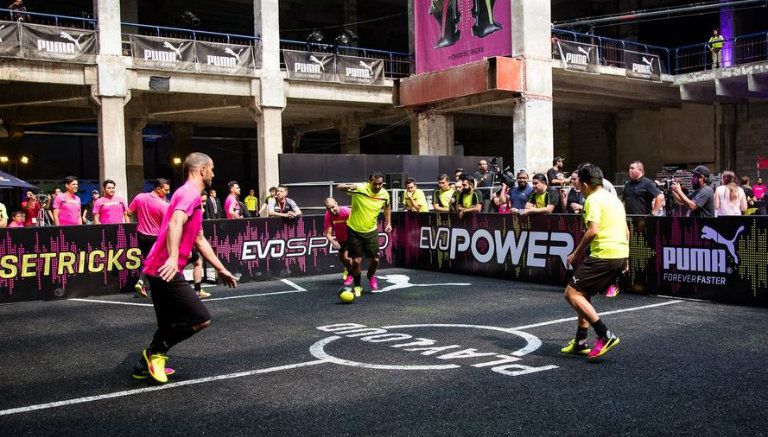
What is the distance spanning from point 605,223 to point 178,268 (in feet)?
14.0

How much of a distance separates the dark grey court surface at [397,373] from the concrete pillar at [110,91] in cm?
1297

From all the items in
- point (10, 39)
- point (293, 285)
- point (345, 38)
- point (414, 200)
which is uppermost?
point (345, 38)

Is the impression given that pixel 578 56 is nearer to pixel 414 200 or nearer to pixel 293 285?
pixel 414 200

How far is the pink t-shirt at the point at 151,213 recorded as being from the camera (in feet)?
39.3

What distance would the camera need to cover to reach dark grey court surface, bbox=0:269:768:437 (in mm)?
5422

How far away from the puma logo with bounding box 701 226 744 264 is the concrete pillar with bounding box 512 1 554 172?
13.4 m

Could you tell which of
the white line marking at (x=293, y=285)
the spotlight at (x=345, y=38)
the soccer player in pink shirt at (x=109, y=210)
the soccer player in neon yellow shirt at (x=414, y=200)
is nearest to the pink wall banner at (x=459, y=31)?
the spotlight at (x=345, y=38)

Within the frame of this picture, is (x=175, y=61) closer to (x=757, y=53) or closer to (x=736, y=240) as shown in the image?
(x=736, y=240)

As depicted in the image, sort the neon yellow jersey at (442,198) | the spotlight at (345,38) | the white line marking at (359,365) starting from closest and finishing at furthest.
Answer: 1. the white line marking at (359,365)
2. the neon yellow jersey at (442,198)
3. the spotlight at (345,38)

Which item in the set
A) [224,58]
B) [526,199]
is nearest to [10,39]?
[224,58]

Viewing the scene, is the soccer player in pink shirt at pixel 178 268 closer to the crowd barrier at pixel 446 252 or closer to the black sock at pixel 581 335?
the black sock at pixel 581 335

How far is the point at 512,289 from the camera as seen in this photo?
42.6ft

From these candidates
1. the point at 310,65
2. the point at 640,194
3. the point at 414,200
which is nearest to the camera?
the point at 640,194

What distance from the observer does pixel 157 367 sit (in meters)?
6.73
